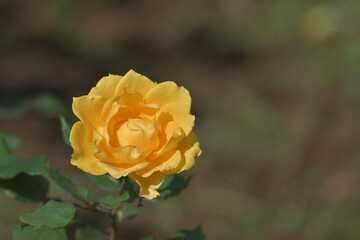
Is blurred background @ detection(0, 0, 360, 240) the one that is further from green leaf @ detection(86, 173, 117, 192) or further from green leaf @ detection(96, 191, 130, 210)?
green leaf @ detection(96, 191, 130, 210)

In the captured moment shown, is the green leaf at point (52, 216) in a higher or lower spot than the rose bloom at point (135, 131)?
lower

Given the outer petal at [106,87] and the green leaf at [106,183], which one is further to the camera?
the green leaf at [106,183]

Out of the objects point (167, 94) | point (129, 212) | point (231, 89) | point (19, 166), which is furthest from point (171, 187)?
point (231, 89)

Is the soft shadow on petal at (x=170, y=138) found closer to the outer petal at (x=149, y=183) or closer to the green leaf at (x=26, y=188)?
the outer petal at (x=149, y=183)

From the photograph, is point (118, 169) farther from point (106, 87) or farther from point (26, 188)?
point (26, 188)

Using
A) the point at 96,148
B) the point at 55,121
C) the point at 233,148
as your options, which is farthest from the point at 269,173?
the point at 96,148

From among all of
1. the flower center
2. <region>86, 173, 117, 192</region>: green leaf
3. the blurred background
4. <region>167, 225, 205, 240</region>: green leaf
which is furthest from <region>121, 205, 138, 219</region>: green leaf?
the blurred background

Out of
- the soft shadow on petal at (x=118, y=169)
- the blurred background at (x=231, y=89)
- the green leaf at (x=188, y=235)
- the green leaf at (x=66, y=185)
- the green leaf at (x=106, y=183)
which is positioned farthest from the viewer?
the blurred background at (x=231, y=89)

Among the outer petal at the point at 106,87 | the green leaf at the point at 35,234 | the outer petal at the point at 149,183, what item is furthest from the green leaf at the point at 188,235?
the outer petal at the point at 106,87
